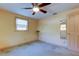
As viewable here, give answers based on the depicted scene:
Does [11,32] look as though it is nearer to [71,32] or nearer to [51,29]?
[51,29]

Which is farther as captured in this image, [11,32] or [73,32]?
[73,32]

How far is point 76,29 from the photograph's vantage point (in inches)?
105

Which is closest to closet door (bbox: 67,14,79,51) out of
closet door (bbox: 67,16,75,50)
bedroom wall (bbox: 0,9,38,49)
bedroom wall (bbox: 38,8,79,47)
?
closet door (bbox: 67,16,75,50)

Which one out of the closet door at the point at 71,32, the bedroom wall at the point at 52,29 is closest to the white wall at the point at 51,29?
the bedroom wall at the point at 52,29

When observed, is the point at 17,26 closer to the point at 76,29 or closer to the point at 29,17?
the point at 29,17

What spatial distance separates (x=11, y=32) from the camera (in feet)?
7.87

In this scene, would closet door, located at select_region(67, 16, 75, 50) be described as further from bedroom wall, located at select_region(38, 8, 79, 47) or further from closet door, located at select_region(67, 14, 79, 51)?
bedroom wall, located at select_region(38, 8, 79, 47)

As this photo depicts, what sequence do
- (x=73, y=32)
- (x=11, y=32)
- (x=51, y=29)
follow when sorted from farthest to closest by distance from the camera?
(x=73, y=32)
(x=51, y=29)
(x=11, y=32)

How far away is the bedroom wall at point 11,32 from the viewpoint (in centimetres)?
220

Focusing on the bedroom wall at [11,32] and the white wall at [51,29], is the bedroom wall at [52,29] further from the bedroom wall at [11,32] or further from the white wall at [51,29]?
the bedroom wall at [11,32]

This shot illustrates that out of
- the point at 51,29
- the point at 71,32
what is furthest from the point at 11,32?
the point at 71,32

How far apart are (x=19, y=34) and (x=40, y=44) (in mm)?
691

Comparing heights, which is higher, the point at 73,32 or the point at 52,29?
the point at 52,29

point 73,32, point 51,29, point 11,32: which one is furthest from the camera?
point 73,32
